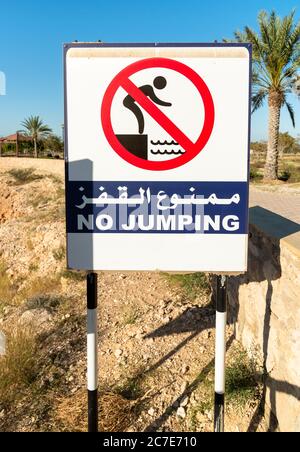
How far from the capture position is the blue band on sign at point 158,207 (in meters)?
2.66

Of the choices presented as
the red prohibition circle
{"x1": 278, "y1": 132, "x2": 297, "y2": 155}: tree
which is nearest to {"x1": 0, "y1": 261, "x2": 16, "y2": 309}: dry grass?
the red prohibition circle

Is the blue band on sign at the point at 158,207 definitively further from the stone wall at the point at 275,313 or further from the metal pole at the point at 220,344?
the stone wall at the point at 275,313

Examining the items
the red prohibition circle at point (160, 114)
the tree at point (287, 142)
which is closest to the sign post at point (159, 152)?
the red prohibition circle at point (160, 114)

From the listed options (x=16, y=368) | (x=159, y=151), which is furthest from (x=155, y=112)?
(x=16, y=368)

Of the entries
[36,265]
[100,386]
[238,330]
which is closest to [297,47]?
[36,265]

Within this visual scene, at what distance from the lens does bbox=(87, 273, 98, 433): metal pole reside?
289cm

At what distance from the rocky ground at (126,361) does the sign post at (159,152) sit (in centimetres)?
169

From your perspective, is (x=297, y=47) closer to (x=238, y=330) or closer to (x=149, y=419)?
(x=238, y=330)

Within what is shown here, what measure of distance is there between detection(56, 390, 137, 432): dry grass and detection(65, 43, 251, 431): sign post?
1.66m

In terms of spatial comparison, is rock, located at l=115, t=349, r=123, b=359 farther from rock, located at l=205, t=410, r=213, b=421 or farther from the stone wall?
the stone wall

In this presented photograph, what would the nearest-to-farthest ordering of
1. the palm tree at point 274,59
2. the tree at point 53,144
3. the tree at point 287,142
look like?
1. the palm tree at point 274,59
2. the tree at point 53,144
3. the tree at point 287,142

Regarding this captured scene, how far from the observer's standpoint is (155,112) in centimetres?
263

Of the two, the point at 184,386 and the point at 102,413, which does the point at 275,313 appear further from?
the point at 102,413

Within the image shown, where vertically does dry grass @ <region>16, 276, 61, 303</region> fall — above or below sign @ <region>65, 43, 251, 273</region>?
below
